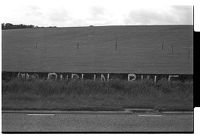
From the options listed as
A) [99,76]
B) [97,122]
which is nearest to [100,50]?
[99,76]

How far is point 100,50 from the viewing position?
2067 centimetres

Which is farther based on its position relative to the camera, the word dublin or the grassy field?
the grassy field

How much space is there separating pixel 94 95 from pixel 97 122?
156 inches

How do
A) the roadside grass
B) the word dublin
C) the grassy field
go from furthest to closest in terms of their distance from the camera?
the grassy field, the word dublin, the roadside grass

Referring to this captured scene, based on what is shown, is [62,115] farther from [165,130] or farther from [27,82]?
[27,82]

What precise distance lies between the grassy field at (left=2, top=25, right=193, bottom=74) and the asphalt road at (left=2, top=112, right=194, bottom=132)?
23.5 feet

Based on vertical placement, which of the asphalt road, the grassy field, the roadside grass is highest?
the grassy field

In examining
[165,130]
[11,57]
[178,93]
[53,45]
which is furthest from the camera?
[53,45]

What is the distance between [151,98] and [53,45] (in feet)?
35.4

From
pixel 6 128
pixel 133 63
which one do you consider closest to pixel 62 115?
pixel 6 128

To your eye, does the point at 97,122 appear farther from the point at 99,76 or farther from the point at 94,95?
the point at 99,76

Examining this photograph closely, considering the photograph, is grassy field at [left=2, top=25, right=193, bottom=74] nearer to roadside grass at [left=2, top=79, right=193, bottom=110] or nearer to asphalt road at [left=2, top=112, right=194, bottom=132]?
roadside grass at [left=2, top=79, right=193, bottom=110]

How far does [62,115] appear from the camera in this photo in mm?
8383

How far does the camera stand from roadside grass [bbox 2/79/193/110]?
31.7 ft
